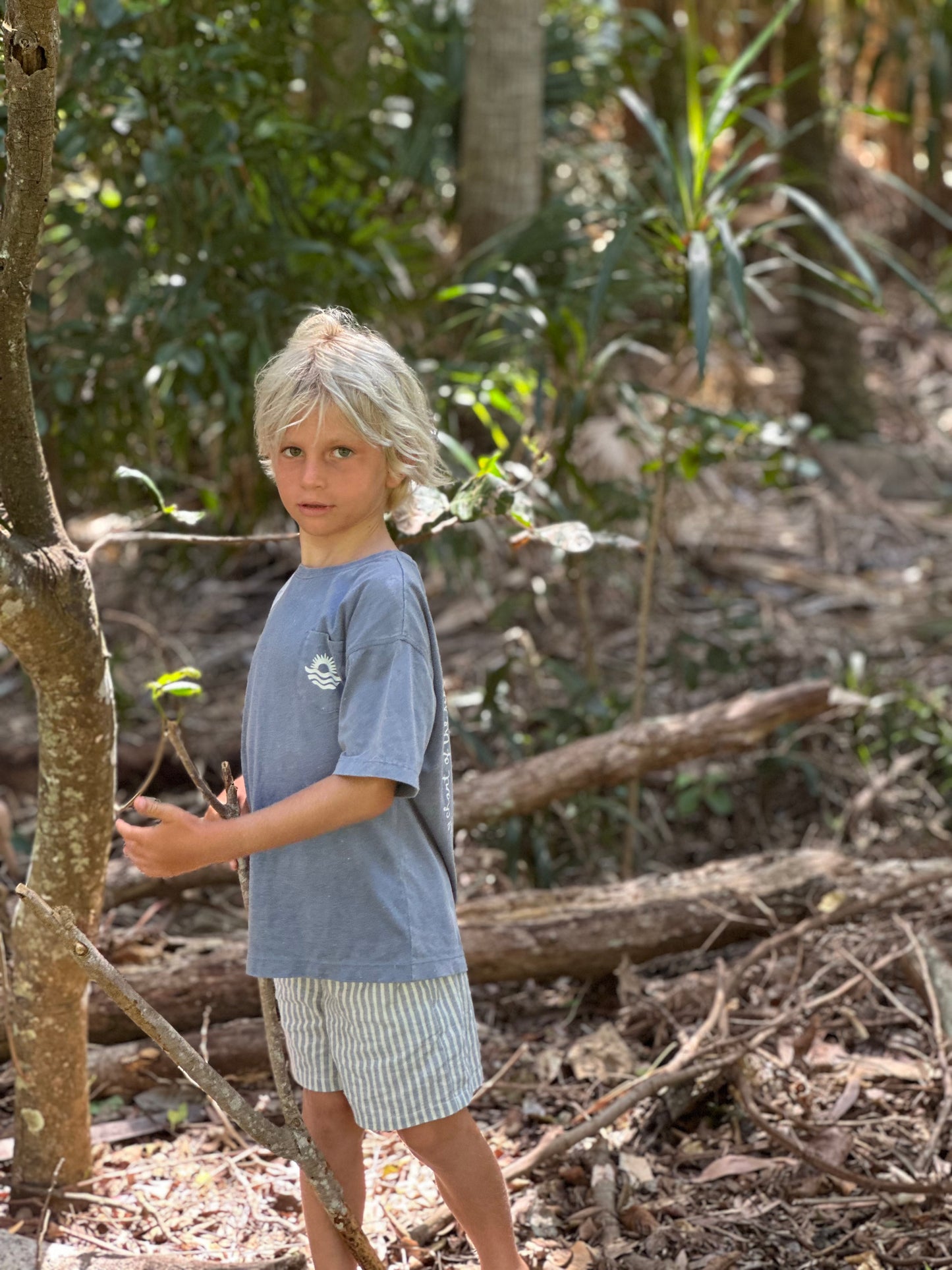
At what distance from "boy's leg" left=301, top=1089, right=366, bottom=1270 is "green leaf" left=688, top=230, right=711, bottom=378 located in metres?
1.37

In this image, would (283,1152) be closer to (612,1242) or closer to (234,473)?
(612,1242)

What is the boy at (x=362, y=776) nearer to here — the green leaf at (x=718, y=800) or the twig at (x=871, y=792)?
the green leaf at (x=718, y=800)

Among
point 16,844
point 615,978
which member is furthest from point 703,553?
point 16,844

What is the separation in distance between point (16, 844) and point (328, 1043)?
1714 mm

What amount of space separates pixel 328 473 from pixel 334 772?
34 cm

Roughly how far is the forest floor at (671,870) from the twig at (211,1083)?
1.29 feet

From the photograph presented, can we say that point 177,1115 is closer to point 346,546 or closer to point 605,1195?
point 605,1195

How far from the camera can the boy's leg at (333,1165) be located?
5.20 ft

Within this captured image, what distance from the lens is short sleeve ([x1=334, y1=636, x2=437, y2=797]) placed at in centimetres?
130

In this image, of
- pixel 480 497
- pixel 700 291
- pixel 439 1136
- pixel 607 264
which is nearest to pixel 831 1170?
pixel 439 1136

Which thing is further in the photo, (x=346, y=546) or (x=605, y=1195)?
(x=605, y=1195)

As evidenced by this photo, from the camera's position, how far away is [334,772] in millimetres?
1335

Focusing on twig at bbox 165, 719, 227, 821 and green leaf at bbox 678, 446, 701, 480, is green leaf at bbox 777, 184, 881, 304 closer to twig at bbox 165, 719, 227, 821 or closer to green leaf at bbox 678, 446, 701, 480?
green leaf at bbox 678, 446, 701, 480

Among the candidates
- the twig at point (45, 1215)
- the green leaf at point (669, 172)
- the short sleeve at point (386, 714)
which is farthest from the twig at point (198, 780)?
the green leaf at point (669, 172)
